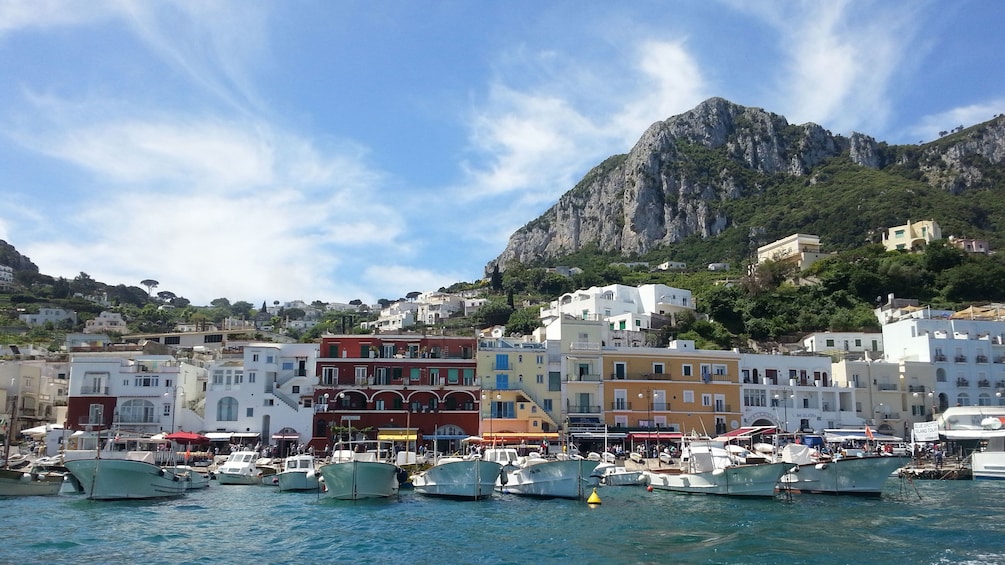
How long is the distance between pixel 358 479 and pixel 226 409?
2707 centimetres

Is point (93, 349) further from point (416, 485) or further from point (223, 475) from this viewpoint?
point (416, 485)

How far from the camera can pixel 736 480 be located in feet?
128

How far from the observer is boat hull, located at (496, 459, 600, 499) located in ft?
127

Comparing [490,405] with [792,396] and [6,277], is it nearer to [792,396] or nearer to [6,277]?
[792,396]

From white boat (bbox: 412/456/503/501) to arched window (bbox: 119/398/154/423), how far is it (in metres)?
30.3

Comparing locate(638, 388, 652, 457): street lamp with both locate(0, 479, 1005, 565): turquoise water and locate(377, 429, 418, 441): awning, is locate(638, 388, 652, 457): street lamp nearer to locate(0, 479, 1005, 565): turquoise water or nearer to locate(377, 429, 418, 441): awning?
locate(377, 429, 418, 441): awning

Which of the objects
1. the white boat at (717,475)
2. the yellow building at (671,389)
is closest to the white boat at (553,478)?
the white boat at (717,475)

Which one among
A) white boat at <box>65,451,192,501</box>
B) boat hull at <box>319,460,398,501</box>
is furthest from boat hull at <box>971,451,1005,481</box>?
white boat at <box>65,451,192,501</box>

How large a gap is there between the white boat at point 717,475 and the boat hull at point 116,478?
24.7m

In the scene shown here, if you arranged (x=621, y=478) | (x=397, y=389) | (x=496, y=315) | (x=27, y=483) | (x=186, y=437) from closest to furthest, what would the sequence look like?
(x=27, y=483)
(x=621, y=478)
(x=186, y=437)
(x=397, y=389)
(x=496, y=315)

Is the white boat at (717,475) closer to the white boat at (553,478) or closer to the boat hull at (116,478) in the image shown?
the white boat at (553,478)

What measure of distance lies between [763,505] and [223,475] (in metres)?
29.3

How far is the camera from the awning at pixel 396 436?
5531 cm

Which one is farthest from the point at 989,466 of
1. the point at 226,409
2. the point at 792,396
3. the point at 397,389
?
the point at 226,409
